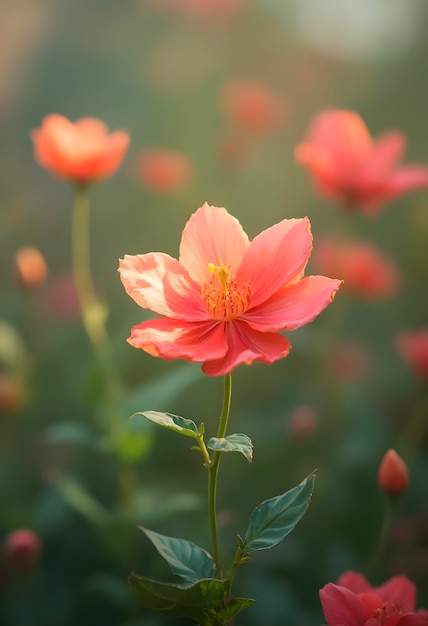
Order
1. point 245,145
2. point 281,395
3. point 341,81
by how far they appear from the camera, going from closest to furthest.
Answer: point 281,395 → point 245,145 → point 341,81

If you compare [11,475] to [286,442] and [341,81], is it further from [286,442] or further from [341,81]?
[341,81]

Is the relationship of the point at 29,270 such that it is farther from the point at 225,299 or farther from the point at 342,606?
the point at 342,606

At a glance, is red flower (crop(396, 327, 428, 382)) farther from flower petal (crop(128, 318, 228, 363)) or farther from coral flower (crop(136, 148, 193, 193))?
flower petal (crop(128, 318, 228, 363))

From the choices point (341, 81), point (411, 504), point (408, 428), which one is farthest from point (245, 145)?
point (411, 504)

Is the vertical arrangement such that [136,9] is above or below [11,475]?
above

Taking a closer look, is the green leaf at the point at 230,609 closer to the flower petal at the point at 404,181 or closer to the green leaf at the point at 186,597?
the green leaf at the point at 186,597

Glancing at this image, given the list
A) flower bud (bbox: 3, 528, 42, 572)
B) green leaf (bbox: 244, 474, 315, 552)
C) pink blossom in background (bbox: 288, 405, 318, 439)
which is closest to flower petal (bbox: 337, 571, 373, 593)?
green leaf (bbox: 244, 474, 315, 552)
